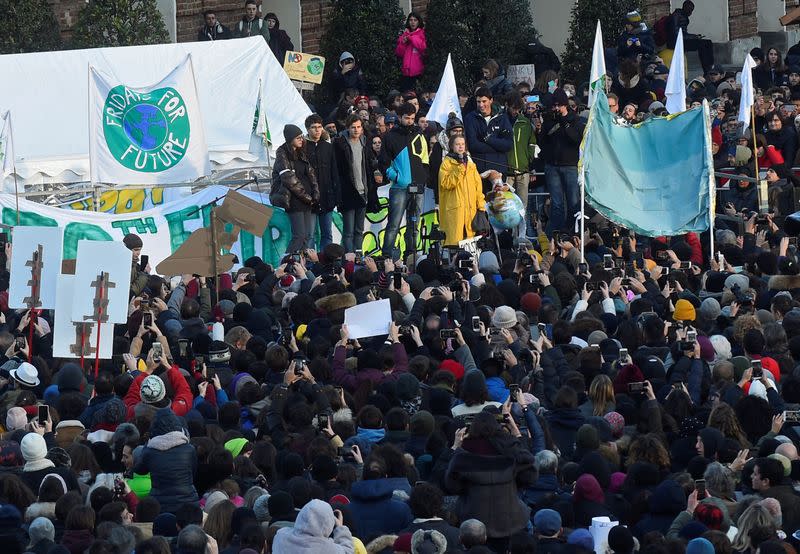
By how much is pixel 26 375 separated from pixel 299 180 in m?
5.78

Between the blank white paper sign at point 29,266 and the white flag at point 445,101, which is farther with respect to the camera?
the white flag at point 445,101

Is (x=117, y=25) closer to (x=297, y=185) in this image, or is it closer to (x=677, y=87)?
(x=677, y=87)

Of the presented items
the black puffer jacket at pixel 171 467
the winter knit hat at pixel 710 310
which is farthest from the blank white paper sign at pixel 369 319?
the black puffer jacket at pixel 171 467

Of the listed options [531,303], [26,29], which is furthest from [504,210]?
[26,29]

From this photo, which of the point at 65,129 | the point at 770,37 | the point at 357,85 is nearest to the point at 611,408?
the point at 65,129

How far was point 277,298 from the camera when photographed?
19969 mm

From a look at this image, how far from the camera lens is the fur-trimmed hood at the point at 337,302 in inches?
741

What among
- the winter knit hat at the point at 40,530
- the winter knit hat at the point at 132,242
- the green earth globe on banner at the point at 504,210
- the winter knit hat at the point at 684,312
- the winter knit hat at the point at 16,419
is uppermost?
the green earth globe on banner at the point at 504,210

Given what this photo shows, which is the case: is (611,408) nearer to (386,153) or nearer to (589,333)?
(589,333)

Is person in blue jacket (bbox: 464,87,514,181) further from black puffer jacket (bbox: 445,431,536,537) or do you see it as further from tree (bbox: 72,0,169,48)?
black puffer jacket (bbox: 445,431,536,537)

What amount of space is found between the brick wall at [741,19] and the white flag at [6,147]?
42.2 feet

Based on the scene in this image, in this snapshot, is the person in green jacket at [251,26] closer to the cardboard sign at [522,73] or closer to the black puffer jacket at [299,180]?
the cardboard sign at [522,73]

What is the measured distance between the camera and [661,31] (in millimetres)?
31375

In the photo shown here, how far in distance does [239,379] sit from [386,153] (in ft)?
21.4
